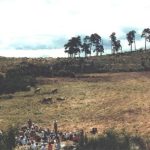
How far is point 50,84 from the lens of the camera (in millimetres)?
117688

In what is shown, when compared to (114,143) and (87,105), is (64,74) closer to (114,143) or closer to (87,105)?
(87,105)

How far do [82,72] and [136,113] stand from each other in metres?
44.7

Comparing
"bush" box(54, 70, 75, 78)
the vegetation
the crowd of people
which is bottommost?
the crowd of people

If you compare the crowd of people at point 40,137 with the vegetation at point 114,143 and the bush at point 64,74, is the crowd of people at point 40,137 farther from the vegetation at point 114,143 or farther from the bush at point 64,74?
the bush at point 64,74

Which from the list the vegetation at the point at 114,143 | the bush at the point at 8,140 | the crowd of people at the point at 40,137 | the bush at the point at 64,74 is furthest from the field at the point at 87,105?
the bush at the point at 8,140

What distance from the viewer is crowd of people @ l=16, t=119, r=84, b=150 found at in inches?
2629

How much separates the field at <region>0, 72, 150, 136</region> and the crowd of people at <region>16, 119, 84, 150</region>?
7093mm

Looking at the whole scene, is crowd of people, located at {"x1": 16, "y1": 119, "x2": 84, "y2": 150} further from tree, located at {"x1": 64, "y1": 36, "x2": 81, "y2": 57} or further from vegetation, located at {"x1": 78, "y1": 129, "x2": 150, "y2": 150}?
tree, located at {"x1": 64, "y1": 36, "x2": 81, "y2": 57}

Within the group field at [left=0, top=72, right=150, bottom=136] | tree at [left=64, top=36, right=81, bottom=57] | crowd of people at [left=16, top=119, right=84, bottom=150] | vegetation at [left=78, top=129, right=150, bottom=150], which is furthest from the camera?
tree at [left=64, top=36, right=81, bottom=57]

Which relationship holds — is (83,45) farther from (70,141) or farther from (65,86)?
(70,141)

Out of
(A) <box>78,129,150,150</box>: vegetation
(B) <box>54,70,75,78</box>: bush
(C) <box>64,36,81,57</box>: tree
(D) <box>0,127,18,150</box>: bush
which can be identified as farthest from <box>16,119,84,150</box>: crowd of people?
(C) <box>64,36,81,57</box>: tree

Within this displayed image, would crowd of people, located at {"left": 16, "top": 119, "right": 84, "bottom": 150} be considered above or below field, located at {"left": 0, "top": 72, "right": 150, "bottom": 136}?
below

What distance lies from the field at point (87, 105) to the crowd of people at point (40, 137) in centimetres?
709

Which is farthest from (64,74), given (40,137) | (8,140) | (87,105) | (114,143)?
(114,143)
